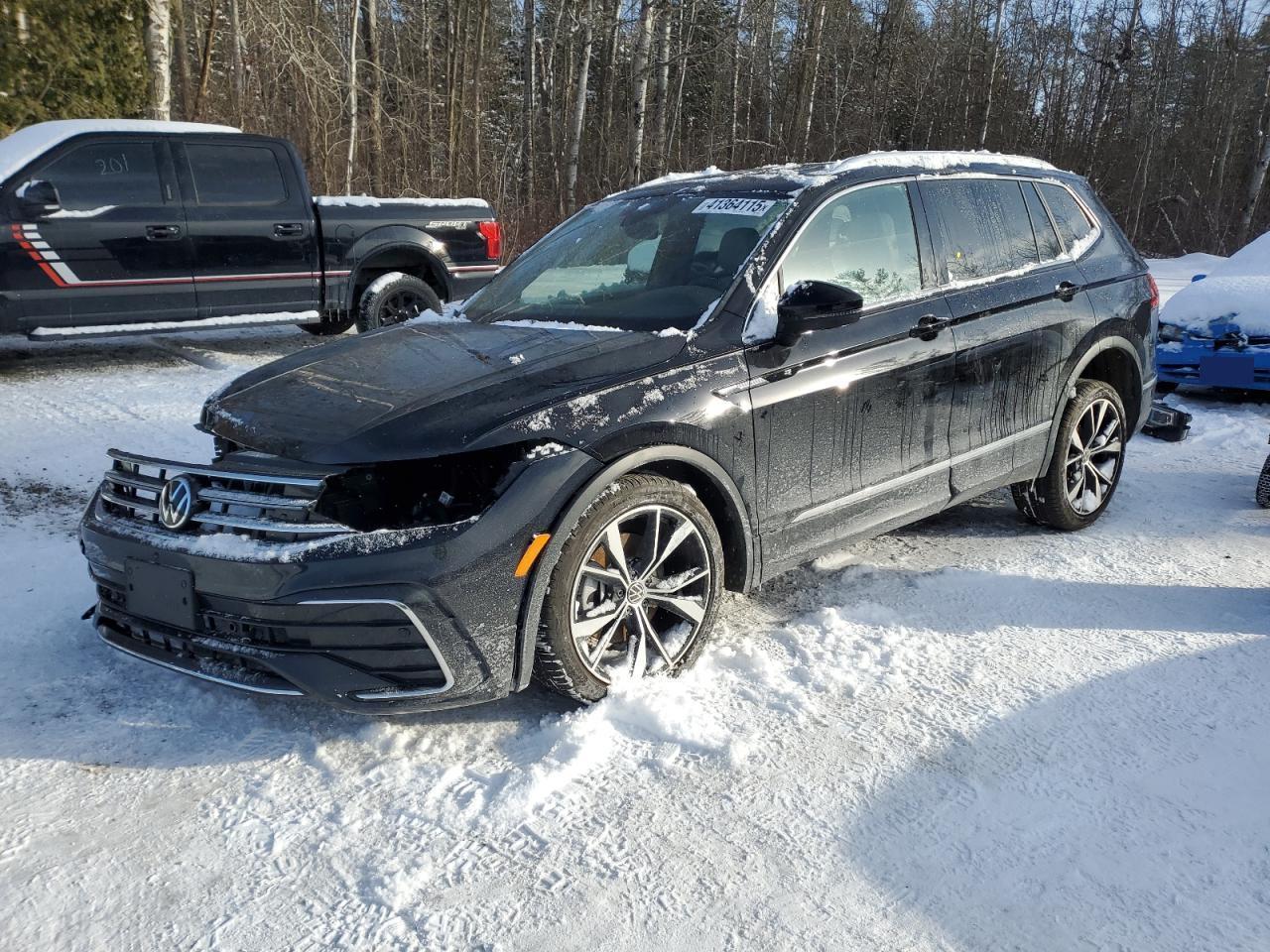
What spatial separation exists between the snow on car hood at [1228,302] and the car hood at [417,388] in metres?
6.36

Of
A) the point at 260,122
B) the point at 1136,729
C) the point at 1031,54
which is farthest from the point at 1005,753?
the point at 1031,54

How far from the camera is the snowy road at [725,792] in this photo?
230cm

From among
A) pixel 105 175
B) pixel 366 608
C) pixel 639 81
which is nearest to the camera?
pixel 366 608

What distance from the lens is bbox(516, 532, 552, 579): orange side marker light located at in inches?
112

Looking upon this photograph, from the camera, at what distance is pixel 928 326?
3982 mm

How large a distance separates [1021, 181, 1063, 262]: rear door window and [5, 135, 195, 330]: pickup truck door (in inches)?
259

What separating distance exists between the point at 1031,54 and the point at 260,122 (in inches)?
1019

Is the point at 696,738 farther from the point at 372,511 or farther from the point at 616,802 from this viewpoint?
the point at 372,511

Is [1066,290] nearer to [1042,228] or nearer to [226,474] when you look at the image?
[1042,228]

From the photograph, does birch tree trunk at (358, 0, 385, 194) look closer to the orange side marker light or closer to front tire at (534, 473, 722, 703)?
front tire at (534, 473, 722, 703)

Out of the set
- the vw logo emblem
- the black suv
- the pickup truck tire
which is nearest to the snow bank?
the pickup truck tire

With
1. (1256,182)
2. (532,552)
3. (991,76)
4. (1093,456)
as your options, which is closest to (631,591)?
(532,552)

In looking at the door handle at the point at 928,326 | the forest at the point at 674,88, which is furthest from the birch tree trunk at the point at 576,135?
the door handle at the point at 928,326

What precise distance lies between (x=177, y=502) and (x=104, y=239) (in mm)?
5839
